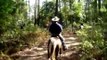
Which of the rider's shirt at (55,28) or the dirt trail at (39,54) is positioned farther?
the dirt trail at (39,54)

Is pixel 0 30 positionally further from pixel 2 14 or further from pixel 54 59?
pixel 54 59

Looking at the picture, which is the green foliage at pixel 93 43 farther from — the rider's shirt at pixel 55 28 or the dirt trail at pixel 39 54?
the rider's shirt at pixel 55 28

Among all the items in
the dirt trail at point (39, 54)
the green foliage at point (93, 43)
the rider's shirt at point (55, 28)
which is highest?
the rider's shirt at point (55, 28)

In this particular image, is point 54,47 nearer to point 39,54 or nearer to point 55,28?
point 55,28

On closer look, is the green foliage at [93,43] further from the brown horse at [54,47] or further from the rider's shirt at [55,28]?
the rider's shirt at [55,28]

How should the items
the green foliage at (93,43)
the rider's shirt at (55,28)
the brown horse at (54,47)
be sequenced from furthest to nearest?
the green foliage at (93,43) → the rider's shirt at (55,28) → the brown horse at (54,47)

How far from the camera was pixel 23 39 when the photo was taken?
741 inches

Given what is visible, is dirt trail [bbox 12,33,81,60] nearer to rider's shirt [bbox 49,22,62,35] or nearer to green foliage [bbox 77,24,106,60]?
green foliage [bbox 77,24,106,60]

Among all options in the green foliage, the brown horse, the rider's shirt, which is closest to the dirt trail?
the green foliage

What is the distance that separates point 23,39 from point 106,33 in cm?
776

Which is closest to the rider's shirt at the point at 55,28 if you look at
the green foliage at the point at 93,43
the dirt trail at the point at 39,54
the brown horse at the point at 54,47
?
the brown horse at the point at 54,47

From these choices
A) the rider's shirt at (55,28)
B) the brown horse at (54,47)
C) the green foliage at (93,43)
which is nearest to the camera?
the brown horse at (54,47)

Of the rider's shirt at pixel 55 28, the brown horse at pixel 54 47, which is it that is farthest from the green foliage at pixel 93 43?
the rider's shirt at pixel 55 28

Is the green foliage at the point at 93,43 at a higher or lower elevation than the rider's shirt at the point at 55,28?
lower
